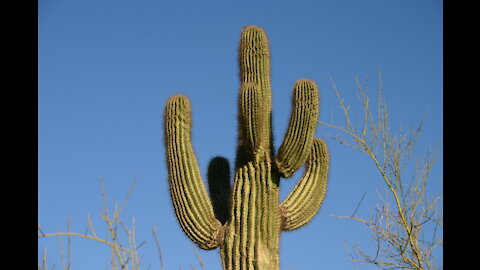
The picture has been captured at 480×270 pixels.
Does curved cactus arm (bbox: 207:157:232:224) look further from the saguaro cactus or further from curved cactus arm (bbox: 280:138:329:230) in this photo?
curved cactus arm (bbox: 280:138:329:230)

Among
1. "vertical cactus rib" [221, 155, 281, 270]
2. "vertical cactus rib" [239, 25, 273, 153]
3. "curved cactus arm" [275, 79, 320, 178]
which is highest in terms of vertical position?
"vertical cactus rib" [239, 25, 273, 153]

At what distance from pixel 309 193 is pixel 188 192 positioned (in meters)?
1.22

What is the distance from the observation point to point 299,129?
20.6ft

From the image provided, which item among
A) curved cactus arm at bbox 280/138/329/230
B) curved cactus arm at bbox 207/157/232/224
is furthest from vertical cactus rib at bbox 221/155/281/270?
curved cactus arm at bbox 207/157/232/224

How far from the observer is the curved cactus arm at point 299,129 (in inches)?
248

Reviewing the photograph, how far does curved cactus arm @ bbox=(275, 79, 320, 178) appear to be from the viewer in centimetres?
629

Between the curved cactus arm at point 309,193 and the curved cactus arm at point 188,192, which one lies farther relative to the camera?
the curved cactus arm at point 309,193

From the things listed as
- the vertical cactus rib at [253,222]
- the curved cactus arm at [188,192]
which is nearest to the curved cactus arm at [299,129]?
the vertical cactus rib at [253,222]

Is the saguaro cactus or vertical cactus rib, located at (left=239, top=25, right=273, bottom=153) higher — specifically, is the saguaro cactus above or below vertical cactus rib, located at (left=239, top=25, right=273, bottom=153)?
below

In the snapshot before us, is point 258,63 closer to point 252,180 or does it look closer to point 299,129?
point 299,129

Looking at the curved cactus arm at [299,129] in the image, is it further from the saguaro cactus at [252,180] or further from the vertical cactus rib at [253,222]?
the vertical cactus rib at [253,222]
